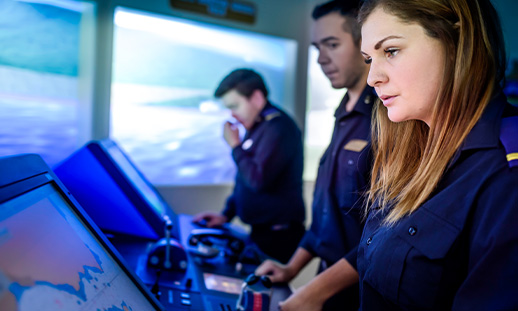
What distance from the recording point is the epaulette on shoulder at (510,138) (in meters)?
0.73

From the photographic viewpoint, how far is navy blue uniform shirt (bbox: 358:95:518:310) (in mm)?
695

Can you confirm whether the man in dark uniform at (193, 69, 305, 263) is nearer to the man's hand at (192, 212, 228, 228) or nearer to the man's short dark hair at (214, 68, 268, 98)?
the man's hand at (192, 212, 228, 228)

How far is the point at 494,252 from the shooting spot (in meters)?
0.69

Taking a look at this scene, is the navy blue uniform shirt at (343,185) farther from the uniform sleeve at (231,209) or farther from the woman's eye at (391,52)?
the uniform sleeve at (231,209)

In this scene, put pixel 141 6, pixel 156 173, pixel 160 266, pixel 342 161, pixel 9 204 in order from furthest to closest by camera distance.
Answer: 1. pixel 156 173
2. pixel 141 6
3. pixel 342 161
4. pixel 160 266
5. pixel 9 204

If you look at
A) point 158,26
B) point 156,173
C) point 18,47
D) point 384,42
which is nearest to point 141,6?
point 158,26

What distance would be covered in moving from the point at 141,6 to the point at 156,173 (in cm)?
112

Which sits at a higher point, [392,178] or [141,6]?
[141,6]

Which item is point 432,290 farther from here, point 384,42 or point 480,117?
point 384,42

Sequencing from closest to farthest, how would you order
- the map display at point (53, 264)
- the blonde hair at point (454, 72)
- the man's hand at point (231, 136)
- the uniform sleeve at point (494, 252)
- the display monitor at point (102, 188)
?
1. the map display at point (53, 264)
2. the uniform sleeve at point (494, 252)
3. the blonde hair at point (454, 72)
4. the display monitor at point (102, 188)
5. the man's hand at point (231, 136)

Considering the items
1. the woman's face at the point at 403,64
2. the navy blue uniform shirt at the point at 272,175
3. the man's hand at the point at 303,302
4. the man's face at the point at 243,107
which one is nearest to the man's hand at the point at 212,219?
the navy blue uniform shirt at the point at 272,175

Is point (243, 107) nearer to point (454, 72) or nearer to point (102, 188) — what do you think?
point (102, 188)

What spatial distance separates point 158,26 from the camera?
3.12 meters

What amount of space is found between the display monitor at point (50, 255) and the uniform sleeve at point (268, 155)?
149 cm
